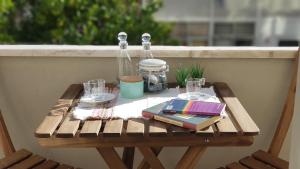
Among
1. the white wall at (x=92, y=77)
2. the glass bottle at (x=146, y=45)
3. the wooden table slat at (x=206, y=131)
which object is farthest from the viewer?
the white wall at (x=92, y=77)

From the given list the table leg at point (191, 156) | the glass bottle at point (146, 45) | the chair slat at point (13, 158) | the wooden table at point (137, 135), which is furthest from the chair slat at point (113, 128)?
the chair slat at point (13, 158)

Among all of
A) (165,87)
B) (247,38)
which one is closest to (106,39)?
(165,87)

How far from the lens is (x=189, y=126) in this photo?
5.63 ft

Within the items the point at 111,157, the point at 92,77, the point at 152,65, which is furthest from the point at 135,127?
the point at 92,77

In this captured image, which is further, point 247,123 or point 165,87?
point 165,87

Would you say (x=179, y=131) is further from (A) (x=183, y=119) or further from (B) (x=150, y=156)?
(B) (x=150, y=156)

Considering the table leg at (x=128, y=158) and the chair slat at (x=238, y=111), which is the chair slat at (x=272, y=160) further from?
the table leg at (x=128, y=158)

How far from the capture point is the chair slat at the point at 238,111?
1.73m

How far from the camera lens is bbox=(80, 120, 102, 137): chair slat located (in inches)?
67.1

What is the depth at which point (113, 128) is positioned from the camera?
1.76 m

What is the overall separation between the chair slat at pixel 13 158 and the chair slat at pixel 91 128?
2.23ft

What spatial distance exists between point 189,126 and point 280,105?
1.18 metres

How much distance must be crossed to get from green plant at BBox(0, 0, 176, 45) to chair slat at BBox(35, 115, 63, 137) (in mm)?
3818

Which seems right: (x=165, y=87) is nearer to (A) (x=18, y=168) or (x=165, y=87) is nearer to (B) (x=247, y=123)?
(B) (x=247, y=123)
